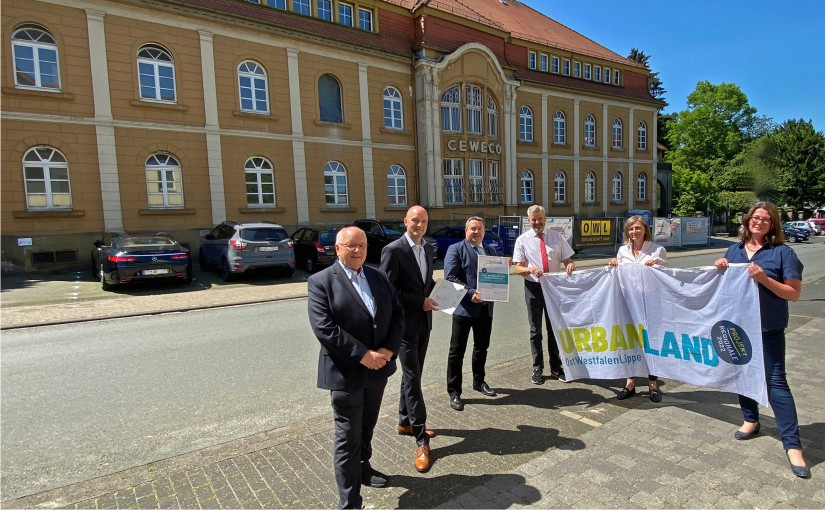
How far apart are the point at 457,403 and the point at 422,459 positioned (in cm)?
113

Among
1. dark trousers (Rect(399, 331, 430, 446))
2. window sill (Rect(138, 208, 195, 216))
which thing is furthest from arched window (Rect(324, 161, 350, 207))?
dark trousers (Rect(399, 331, 430, 446))

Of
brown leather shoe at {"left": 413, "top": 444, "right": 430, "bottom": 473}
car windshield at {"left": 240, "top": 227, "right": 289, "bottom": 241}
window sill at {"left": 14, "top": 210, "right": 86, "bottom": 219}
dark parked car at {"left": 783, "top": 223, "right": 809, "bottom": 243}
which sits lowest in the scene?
→ dark parked car at {"left": 783, "top": 223, "right": 809, "bottom": 243}

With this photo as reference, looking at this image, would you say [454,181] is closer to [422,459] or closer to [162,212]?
[162,212]

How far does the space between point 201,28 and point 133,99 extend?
406 centimetres

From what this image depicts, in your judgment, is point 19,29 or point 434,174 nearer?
point 19,29

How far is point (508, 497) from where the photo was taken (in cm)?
296

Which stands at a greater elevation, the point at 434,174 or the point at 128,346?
the point at 434,174

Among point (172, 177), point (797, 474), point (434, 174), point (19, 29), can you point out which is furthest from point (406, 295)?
point (434, 174)

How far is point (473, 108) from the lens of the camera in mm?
26859

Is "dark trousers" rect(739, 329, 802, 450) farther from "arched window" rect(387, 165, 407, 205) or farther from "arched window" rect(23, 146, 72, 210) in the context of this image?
"arched window" rect(387, 165, 407, 205)

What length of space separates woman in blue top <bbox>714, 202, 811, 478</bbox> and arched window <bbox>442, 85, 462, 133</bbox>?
76.0 ft

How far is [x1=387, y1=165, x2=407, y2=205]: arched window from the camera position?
24.6m

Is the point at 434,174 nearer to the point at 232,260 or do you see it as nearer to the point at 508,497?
the point at 232,260

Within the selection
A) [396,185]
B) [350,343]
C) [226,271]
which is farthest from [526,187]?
[350,343]
